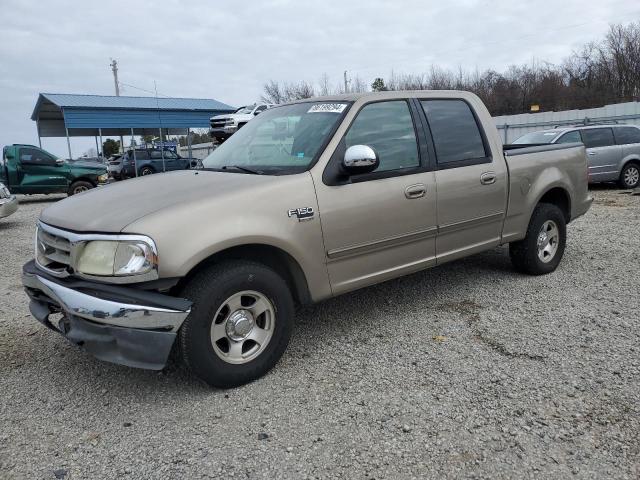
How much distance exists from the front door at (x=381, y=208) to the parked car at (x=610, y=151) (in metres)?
9.33

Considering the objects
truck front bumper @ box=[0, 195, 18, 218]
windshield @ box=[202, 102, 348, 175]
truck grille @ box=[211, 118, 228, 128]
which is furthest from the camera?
truck grille @ box=[211, 118, 228, 128]

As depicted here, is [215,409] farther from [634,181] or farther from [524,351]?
[634,181]

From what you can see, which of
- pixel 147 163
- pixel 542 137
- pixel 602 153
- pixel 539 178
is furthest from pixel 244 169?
pixel 147 163

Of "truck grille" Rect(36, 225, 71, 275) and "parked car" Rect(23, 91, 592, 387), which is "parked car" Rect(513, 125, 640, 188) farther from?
"truck grille" Rect(36, 225, 71, 275)

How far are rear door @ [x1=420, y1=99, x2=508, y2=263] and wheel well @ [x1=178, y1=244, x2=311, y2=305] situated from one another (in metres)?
1.35

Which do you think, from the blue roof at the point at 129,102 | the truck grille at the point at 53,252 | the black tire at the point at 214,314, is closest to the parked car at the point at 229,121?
the blue roof at the point at 129,102

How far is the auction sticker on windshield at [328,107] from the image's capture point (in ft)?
12.7

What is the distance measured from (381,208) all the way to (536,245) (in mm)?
2356

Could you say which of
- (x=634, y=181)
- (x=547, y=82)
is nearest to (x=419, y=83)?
(x=547, y=82)

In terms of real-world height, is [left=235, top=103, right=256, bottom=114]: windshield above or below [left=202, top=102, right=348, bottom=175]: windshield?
above

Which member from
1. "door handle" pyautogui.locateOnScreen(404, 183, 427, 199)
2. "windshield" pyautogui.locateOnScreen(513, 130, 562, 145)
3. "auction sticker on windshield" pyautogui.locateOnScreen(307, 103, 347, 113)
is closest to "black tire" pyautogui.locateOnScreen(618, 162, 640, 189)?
"windshield" pyautogui.locateOnScreen(513, 130, 562, 145)

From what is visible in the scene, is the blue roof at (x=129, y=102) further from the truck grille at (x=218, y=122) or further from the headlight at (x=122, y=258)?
the headlight at (x=122, y=258)

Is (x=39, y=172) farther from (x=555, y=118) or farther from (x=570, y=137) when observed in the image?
(x=555, y=118)

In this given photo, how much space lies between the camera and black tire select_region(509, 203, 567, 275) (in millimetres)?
5191
